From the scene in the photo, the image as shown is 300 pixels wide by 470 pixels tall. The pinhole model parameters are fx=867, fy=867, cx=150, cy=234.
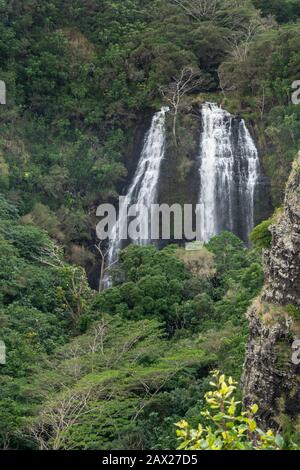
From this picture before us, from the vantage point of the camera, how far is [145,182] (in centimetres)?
3769

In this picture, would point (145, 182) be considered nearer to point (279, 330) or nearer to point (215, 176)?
point (215, 176)

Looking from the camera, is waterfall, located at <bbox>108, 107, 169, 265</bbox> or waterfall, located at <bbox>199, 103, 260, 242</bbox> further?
waterfall, located at <bbox>108, 107, 169, 265</bbox>

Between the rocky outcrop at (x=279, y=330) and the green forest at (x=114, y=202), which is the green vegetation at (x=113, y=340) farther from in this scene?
the rocky outcrop at (x=279, y=330)

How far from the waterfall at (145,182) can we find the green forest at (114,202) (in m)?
0.51

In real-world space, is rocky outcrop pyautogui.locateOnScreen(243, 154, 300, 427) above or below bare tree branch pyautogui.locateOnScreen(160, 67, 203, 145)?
below

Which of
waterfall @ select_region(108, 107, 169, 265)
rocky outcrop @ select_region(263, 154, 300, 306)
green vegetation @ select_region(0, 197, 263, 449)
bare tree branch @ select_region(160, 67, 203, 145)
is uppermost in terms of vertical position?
bare tree branch @ select_region(160, 67, 203, 145)

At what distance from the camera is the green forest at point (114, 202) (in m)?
22.1

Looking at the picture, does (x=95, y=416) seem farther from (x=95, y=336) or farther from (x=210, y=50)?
(x=210, y=50)

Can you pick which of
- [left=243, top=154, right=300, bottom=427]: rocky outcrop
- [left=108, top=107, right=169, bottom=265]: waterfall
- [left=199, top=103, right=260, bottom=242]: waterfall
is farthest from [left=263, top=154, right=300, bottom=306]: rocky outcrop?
[left=108, top=107, right=169, bottom=265]: waterfall

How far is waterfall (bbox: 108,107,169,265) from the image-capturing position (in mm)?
36531

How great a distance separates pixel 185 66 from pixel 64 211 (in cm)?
937

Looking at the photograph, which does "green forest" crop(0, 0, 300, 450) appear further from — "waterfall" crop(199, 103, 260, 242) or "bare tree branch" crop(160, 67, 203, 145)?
"waterfall" crop(199, 103, 260, 242)

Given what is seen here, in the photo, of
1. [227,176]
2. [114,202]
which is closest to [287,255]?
[227,176]

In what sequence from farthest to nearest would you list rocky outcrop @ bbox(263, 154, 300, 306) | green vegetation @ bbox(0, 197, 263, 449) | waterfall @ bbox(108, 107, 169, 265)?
waterfall @ bbox(108, 107, 169, 265) → green vegetation @ bbox(0, 197, 263, 449) → rocky outcrop @ bbox(263, 154, 300, 306)
